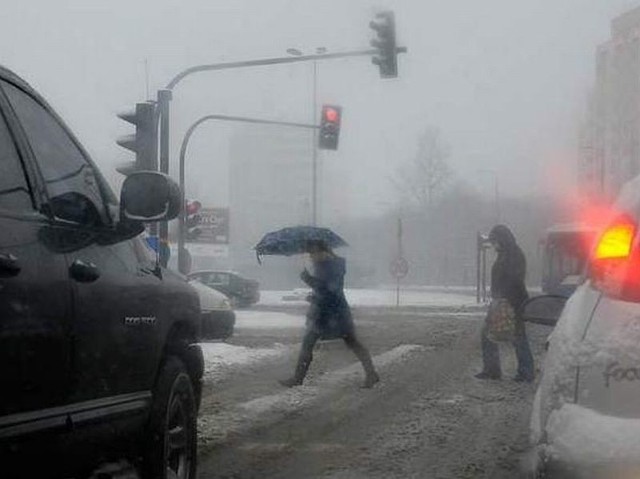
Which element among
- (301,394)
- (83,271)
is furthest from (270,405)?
(83,271)

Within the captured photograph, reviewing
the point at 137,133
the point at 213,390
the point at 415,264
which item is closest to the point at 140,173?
the point at 213,390

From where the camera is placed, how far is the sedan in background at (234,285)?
42.5 m

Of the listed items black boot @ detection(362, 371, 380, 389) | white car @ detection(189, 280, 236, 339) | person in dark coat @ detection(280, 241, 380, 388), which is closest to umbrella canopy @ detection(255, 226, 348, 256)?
white car @ detection(189, 280, 236, 339)

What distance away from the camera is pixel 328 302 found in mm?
13258

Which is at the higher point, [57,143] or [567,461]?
[57,143]

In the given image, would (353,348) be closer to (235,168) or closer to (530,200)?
(530,200)

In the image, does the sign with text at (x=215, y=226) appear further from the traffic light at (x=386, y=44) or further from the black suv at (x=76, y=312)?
the black suv at (x=76, y=312)

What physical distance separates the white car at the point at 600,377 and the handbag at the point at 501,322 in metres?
9.66

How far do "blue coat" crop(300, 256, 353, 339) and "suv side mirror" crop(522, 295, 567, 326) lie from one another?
8.21m

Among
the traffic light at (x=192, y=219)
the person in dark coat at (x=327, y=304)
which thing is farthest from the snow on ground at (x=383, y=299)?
the person in dark coat at (x=327, y=304)

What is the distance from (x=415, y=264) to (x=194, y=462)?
296ft

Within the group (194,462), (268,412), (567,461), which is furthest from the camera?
(268,412)

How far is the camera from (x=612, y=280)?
3.48 m

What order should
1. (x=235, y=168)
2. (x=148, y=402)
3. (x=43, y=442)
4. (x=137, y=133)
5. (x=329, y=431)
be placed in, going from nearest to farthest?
1. (x=43, y=442)
2. (x=148, y=402)
3. (x=329, y=431)
4. (x=137, y=133)
5. (x=235, y=168)
